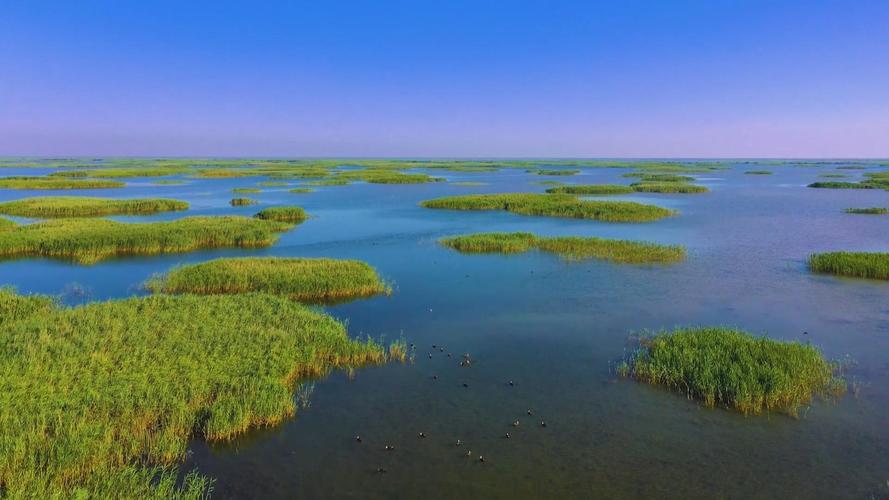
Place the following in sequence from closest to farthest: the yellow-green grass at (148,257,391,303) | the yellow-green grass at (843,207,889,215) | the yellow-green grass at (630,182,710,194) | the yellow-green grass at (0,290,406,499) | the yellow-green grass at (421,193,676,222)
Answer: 1. the yellow-green grass at (0,290,406,499)
2. the yellow-green grass at (148,257,391,303)
3. the yellow-green grass at (421,193,676,222)
4. the yellow-green grass at (843,207,889,215)
5. the yellow-green grass at (630,182,710,194)

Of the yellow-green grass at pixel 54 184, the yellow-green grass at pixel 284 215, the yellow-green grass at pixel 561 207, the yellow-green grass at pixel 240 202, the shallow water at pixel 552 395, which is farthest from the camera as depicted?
the yellow-green grass at pixel 54 184

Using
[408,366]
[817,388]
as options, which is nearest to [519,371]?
[408,366]

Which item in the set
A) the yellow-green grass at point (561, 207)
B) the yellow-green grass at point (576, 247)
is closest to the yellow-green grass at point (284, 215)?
the yellow-green grass at point (561, 207)

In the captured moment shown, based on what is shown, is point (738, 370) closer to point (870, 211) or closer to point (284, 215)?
point (284, 215)

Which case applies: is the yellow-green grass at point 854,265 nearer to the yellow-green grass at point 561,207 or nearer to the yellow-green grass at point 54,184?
the yellow-green grass at point 561,207

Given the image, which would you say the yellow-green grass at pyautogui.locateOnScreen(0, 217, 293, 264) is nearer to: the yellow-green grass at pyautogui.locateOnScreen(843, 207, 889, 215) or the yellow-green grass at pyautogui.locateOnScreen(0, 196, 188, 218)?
the yellow-green grass at pyautogui.locateOnScreen(0, 196, 188, 218)

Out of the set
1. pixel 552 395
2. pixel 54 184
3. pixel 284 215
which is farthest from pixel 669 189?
pixel 54 184

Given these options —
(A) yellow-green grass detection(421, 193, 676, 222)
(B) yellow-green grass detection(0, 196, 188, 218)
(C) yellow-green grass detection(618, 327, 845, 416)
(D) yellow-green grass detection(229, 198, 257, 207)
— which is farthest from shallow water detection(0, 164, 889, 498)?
(D) yellow-green grass detection(229, 198, 257, 207)
